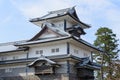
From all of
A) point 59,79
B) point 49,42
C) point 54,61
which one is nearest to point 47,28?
point 49,42

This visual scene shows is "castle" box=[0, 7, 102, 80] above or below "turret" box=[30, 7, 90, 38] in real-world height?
below

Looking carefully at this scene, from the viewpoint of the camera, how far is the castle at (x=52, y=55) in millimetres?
30281

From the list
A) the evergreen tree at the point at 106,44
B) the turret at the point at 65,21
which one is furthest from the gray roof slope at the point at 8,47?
the evergreen tree at the point at 106,44

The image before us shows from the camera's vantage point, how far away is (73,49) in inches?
1257

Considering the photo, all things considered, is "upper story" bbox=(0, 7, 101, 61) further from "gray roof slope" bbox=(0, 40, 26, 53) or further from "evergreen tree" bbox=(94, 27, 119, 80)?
"evergreen tree" bbox=(94, 27, 119, 80)

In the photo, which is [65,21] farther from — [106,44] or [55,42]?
[106,44]

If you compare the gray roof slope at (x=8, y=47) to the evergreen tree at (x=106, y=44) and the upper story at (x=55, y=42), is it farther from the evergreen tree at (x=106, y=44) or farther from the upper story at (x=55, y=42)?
the evergreen tree at (x=106, y=44)

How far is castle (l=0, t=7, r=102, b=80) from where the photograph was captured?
3028 cm

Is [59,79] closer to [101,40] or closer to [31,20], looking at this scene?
[31,20]

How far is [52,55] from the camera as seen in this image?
104 ft

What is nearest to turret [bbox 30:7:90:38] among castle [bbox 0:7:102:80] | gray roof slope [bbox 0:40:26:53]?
castle [bbox 0:7:102:80]

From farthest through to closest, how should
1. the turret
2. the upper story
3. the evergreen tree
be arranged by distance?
the evergreen tree
the turret
the upper story

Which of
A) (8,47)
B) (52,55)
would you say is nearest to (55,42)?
(52,55)

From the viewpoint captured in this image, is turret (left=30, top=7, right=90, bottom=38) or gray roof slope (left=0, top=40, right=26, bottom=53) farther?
turret (left=30, top=7, right=90, bottom=38)
